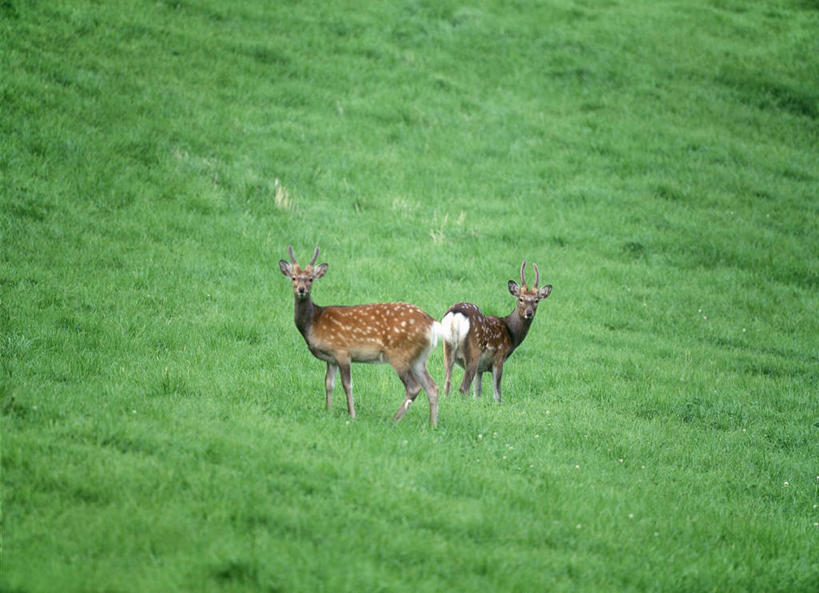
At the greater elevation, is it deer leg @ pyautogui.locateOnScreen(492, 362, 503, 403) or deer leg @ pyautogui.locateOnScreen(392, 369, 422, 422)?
deer leg @ pyautogui.locateOnScreen(392, 369, 422, 422)

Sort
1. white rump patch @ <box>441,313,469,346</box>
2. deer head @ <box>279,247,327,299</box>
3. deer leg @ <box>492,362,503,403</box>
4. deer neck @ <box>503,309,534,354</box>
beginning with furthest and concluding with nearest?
deer neck @ <box>503,309,534,354</box> < deer leg @ <box>492,362,503,403</box> < white rump patch @ <box>441,313,469,346</box> < deer head @ <box>279,247,327,299</box>

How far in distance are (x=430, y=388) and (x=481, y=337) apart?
7.04 feet

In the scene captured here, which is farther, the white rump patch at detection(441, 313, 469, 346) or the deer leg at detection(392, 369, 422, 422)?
the white rump patch at detection(441, 313, 469, 346)

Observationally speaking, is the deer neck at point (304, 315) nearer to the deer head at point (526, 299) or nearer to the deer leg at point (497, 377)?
the deer leg at point (497, 377)

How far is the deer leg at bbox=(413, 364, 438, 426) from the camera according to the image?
9.54 meters

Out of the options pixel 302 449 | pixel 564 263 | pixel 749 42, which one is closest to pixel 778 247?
pixel 564 263

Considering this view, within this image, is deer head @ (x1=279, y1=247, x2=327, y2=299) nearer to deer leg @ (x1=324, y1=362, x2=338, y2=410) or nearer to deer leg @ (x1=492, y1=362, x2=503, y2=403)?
deer leg @ (x1=324, y1=362, x2=338, y2=410)

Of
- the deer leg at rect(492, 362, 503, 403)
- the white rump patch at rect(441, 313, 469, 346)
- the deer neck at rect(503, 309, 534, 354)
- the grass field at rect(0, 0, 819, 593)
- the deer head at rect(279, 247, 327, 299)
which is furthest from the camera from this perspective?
the deer neck at rect(503, 309, 534, 354)

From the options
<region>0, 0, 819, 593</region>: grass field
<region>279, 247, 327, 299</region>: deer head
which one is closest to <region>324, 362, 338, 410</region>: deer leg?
<region>0, 0, 819, 593</region>: grass field

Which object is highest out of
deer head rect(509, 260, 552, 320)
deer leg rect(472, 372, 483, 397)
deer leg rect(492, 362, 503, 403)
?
deer head rect(509, 260, 552, 320)

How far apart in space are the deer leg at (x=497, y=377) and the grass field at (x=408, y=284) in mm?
326

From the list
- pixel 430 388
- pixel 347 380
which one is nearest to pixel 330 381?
pixel 347 380

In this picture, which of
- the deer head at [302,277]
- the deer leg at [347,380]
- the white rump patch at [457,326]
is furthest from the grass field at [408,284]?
the deer head at [302,277]

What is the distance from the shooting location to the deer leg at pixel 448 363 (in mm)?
11578
